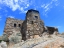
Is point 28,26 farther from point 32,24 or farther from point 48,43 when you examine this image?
point 48,43

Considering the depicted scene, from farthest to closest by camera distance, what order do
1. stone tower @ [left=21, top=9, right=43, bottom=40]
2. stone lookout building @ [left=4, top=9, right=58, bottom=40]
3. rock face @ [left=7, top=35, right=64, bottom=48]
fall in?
stone lookout building @ [left=4, top=9, right=58, bottom=40], stone tower @ [left=21, top=9, right=43, bottom=40], rock face @ [left=7, top=35, right=64, bottom=48]

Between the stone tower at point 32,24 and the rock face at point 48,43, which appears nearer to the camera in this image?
the rock face at point 48,43

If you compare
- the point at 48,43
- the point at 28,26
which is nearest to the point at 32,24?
the point at 28,26

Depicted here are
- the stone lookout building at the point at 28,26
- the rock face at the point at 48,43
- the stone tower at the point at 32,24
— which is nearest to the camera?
the rock face at the point at 48,43

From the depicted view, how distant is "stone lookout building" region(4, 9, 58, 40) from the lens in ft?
102

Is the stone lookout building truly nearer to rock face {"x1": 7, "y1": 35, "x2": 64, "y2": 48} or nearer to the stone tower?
the stone tower

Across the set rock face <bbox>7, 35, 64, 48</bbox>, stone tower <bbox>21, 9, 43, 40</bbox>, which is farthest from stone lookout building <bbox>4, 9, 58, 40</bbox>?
rock face <bbox>7, 35, 64, 48</bbox>

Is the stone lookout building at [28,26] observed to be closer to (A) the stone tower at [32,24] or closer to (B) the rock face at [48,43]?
(A) the stone tower at [32,24]

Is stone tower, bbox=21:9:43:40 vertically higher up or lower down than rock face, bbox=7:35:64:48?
higher up

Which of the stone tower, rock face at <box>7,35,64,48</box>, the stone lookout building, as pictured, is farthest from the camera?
the stone lookout building

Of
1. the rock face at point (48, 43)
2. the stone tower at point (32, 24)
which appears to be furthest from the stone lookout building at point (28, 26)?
the rock face at point (48, 43)

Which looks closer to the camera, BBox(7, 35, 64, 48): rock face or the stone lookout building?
BBox(7, 35, 64, 48): rock face

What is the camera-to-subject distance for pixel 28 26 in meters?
31.3

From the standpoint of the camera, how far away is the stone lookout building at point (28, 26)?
1222 inches
